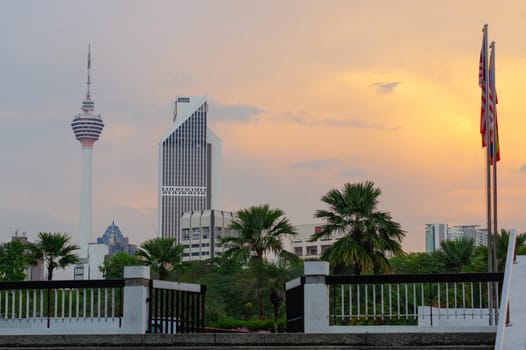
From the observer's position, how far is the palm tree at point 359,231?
42.0m

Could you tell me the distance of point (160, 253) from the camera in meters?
60.6

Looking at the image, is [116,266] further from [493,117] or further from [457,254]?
[493,117]

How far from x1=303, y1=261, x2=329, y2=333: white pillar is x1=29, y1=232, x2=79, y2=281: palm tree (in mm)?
49953

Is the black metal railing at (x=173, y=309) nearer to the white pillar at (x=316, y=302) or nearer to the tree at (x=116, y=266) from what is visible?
the white pillar at (x=316, y=302)

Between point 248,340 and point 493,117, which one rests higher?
point 493,117

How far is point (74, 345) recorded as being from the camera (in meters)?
14.2

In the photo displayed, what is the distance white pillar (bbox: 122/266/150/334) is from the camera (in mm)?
16641

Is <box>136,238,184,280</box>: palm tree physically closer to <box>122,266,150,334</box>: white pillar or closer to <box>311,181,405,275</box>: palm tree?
<box>311,181,405,275</box>: palm tree

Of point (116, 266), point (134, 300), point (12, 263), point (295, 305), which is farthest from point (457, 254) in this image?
point (116, 266)

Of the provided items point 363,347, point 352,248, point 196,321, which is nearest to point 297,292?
point 196,321

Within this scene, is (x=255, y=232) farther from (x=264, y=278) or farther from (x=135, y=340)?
(x=135, y=340)

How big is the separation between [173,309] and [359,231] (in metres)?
27.3

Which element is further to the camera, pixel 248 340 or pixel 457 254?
pixel 457 254

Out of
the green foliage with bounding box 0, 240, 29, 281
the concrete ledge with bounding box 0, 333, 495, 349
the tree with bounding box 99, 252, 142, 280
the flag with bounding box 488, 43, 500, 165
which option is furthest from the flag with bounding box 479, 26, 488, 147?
the tree with bounding box 99, 252, 142, 280
